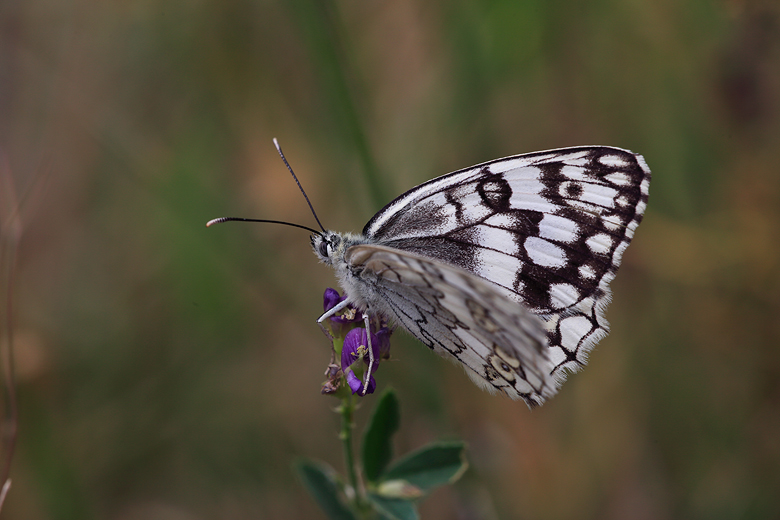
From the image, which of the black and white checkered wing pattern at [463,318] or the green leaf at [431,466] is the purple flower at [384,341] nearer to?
the black and white checkered wing pattern at [463,318]

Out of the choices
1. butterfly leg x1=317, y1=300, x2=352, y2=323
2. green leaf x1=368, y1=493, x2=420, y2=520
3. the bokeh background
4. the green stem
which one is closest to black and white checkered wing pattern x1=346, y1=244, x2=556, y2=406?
butterfly leg x1=317, y1=300, x2=352, y2=323

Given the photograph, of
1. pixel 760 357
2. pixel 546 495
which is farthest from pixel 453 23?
pixel 546 495

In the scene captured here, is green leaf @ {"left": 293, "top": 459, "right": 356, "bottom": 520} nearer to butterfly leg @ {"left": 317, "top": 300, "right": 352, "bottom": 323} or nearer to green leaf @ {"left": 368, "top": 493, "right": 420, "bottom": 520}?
green leaf @ {"left": 368, "top": 493, "right": 420, "bottom": 520}

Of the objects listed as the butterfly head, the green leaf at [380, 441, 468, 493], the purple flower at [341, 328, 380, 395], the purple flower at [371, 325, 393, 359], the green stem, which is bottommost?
the green leaf at [380, 441, 468, 493]

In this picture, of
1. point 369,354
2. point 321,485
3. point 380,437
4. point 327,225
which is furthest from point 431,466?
point 327,225

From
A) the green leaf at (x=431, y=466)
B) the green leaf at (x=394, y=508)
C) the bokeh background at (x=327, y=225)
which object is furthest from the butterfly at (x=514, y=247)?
the bokeh background at (x=327, y=225)

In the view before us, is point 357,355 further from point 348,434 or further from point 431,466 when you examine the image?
point 431,466

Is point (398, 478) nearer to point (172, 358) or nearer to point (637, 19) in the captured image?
point (172, 358)
